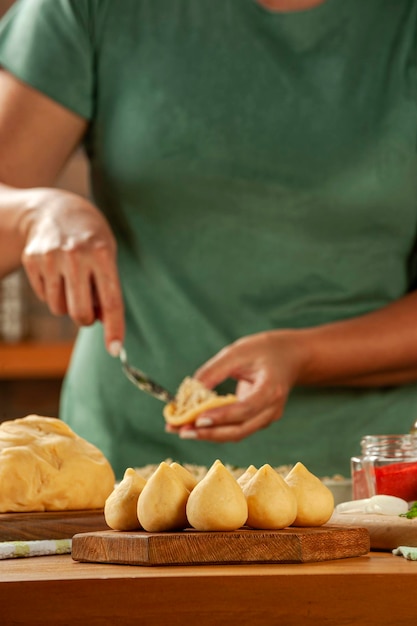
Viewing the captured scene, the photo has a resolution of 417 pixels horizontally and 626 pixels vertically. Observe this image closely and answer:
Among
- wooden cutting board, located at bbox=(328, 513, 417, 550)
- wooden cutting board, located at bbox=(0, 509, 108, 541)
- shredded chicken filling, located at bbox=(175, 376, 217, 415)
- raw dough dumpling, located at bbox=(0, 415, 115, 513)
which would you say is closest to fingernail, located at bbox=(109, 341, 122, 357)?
shredded chicken filling, located at bbox=(175, 376, 217, 415)

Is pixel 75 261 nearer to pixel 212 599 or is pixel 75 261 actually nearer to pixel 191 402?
pixel 191 402

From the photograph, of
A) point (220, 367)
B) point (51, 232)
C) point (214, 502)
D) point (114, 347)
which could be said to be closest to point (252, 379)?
point (220, 367)

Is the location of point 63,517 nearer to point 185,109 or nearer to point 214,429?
point 214,429

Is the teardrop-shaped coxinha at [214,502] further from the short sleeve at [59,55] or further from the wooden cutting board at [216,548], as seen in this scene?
the short sleeve at [59,55]

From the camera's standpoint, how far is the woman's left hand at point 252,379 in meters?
1.35

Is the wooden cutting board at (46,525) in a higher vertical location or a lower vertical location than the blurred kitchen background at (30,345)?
higher

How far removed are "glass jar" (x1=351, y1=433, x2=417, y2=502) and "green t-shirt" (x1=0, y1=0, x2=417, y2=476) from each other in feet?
1.55

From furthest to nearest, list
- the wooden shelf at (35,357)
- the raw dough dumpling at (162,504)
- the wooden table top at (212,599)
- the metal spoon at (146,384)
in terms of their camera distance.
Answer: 1. the wooden shelf at (35,357)
2. the metal spoon at (146,384)
3. the raw dough dumpling at (162,504)
4. the wooden table top at (212,599)

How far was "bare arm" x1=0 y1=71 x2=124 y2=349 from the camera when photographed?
Answer: 1268 millimetres

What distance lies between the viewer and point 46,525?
0.85 metres

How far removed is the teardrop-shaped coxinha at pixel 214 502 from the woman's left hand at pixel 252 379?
1.90 ft

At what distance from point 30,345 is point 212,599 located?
7.90 feet

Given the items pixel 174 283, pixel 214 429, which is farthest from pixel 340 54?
pixel 214 429

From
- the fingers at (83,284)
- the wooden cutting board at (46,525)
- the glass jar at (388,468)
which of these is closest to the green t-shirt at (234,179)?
the fingers at (83,284)
